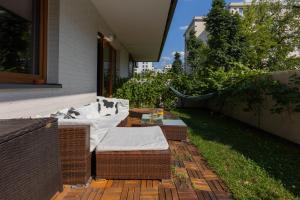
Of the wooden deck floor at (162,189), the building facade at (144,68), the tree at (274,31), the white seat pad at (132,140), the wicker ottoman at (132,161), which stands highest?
the tree at (274,31)

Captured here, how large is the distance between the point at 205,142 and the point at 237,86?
2467 mm

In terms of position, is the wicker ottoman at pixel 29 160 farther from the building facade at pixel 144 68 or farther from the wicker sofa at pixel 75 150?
the building facade at pixel 144 68

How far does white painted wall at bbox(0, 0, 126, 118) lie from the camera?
256 centimetres

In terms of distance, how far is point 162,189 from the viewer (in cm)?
250

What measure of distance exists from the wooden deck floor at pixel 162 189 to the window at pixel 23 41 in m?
1.19

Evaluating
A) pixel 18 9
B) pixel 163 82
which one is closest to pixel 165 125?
pixel 18 9

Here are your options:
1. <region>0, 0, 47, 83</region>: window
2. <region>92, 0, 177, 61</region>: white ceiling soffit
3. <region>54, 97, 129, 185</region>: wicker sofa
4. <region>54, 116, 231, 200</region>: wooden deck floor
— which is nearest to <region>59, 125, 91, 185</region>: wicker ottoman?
<region>54, 97, 129, 185</region>: wicker sofa

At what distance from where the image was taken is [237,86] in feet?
21.0

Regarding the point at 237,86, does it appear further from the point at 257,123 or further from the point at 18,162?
the point at 18,162

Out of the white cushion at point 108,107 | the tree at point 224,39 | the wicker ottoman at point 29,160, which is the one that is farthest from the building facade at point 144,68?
the wicker ottoman at point 29,160

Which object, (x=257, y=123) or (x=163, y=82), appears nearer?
(x=257, y=123)

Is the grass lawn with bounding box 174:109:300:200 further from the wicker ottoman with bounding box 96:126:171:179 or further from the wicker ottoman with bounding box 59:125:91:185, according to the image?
the wicker ottoman with bounding box 59:125:91:185

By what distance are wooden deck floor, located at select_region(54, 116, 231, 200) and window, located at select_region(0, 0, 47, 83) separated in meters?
1.19

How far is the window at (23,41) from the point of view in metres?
→ 2.44
